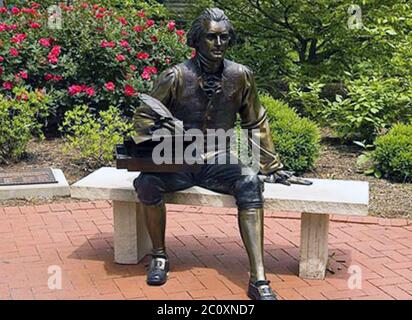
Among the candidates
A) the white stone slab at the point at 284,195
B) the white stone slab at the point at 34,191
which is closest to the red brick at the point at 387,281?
the white stone slab at the point at 284,195

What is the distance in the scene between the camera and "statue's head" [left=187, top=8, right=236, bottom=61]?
13.6ft

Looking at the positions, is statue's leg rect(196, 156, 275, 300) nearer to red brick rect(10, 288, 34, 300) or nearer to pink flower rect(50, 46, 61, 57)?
red brick rect(10, 288, 34, 300)

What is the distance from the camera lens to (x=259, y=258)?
400cm

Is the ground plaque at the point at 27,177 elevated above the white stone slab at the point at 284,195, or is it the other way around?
the white stone slab at the point at 284,195

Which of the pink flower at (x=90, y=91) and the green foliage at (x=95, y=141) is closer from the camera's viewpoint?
the green foliage at (x=95, y=141)

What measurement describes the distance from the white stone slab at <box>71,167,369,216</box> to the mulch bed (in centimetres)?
153

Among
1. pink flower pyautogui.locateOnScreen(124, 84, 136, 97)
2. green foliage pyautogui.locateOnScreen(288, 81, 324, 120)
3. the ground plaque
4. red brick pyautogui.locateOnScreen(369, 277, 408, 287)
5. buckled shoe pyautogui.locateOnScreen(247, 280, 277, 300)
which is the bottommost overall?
red brick pyautogui.locateOnScreen(369, 277, 408, 287)

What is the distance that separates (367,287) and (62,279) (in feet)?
6.57

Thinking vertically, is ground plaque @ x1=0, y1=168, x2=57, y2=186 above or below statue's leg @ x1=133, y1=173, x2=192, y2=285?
below

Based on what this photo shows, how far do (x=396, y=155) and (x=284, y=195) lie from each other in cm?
288

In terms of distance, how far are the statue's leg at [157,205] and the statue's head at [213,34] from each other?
2.69 ft

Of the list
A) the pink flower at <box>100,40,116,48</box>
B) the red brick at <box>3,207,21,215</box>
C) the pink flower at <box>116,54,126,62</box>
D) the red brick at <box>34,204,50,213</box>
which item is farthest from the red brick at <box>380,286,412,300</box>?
the pink flower at <box>100,40,116,48</box>

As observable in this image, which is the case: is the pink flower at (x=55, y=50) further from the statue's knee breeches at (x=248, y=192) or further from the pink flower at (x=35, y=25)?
the statue's knee breeches at (x=248, y=192)

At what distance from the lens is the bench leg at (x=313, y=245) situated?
14.1ft
